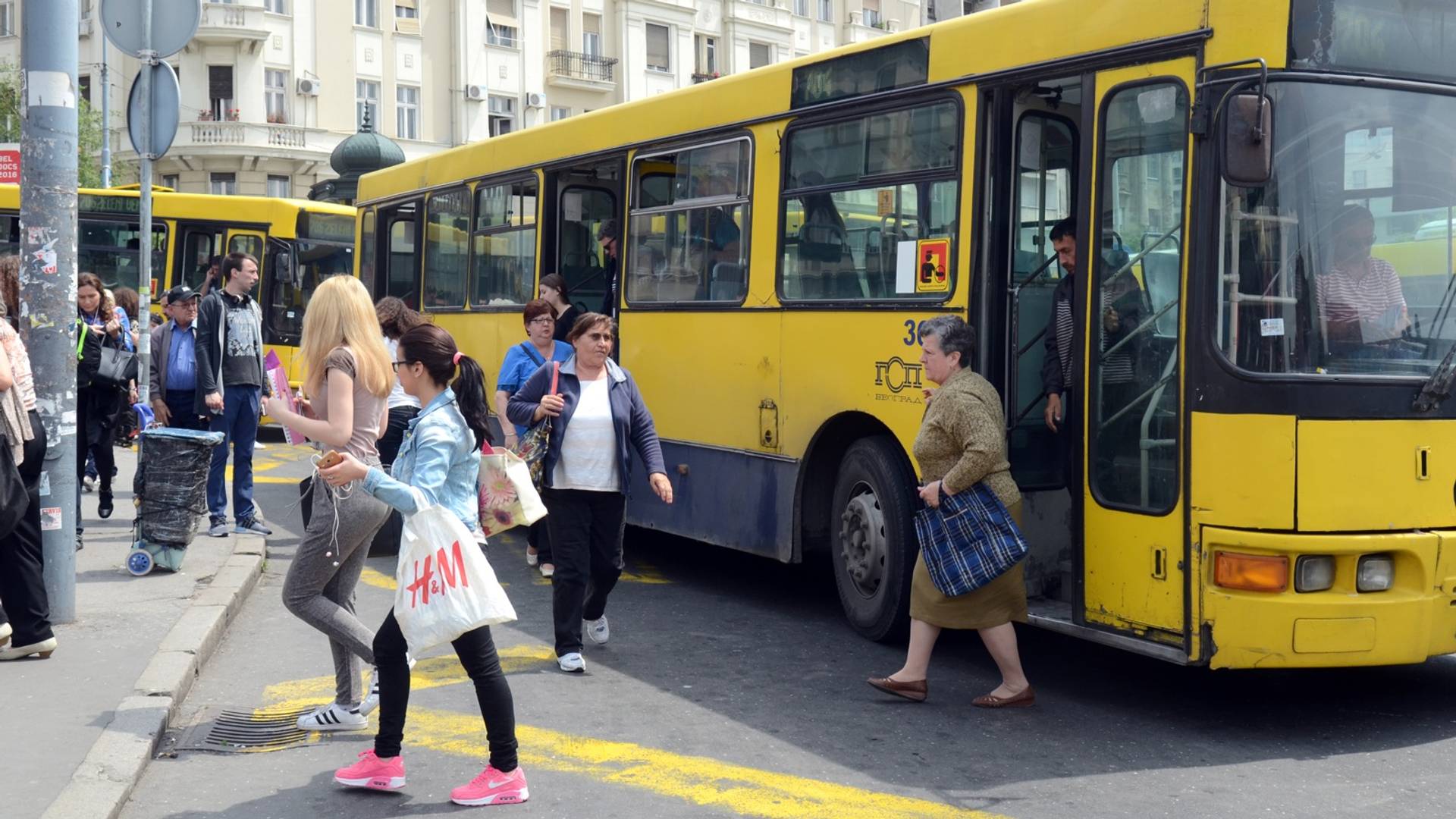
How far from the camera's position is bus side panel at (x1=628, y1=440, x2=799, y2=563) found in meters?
8.57

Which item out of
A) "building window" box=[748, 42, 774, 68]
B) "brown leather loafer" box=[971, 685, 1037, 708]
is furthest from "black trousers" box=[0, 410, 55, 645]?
"building window" box=[748, 42, 774, 68]

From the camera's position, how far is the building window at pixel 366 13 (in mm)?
51000

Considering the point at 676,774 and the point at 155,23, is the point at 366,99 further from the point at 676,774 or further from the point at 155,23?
the point at 676,774

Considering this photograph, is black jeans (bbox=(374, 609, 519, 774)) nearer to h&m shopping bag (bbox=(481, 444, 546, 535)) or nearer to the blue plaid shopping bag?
h&m shopping bag (bbox=(481, 444, 546, 535))

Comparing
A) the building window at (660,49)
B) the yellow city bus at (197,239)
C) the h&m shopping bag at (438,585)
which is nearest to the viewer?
the h&m shopping bag at (438,585)

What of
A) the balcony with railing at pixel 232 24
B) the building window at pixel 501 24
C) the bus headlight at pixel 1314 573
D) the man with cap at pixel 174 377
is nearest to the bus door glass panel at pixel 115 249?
the man with cap at pixel 174 377

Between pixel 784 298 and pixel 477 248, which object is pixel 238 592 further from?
pixel 477 248

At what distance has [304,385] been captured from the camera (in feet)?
19.1

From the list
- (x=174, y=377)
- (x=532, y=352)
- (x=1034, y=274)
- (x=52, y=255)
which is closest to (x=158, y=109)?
(x=174, y=377)

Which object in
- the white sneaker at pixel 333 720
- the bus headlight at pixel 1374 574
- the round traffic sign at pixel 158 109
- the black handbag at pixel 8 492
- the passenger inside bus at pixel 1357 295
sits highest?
the round traffic sign at pixel 158 109

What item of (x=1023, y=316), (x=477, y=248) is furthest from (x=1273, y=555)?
(x=477, y=248)

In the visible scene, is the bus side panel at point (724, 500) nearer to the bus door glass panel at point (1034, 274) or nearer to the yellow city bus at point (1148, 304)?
the yellow city bus at point (1148, 304)

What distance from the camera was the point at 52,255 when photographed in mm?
7660

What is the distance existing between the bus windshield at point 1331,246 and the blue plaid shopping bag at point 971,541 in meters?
1.13
